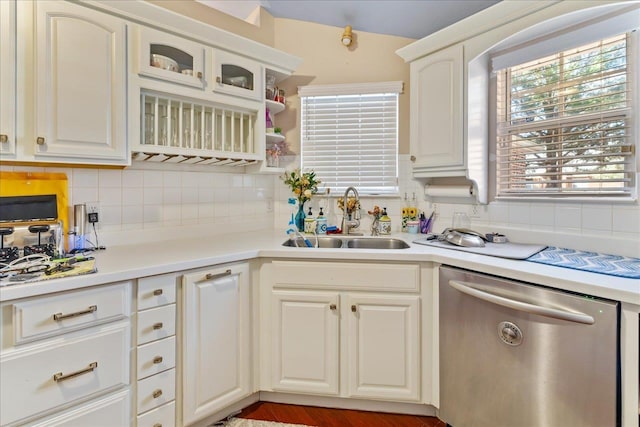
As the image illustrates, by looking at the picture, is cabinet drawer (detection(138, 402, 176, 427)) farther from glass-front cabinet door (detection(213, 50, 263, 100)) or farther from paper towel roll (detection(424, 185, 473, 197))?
paper towel roll (detection(424, 185, 473, 197))

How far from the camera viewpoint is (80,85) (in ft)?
4.92

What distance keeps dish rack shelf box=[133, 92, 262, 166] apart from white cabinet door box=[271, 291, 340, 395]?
96 cm

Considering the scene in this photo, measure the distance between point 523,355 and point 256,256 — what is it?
131 centimetres

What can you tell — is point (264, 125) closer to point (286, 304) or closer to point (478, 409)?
point (286, 304)

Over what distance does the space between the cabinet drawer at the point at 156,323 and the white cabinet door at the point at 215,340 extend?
0.21 ft

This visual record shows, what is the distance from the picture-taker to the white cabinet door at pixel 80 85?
1411mm

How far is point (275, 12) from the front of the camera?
262cm

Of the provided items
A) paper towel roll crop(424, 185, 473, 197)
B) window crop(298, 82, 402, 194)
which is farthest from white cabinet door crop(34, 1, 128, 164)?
paper towel roll crop(424, 185, 473, 197)

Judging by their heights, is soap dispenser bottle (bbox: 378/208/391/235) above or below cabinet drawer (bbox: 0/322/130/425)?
above

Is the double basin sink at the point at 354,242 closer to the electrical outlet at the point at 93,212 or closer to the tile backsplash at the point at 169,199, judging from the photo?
the tile backsplash at the point at 169,199

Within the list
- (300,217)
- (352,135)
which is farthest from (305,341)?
(352,135)

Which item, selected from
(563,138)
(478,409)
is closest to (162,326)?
(478,409)

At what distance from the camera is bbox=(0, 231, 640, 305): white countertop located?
43.8 inches

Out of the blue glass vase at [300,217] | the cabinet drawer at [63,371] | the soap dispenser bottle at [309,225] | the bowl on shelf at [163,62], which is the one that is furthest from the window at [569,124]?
the cabinet drawer at [63,371]
